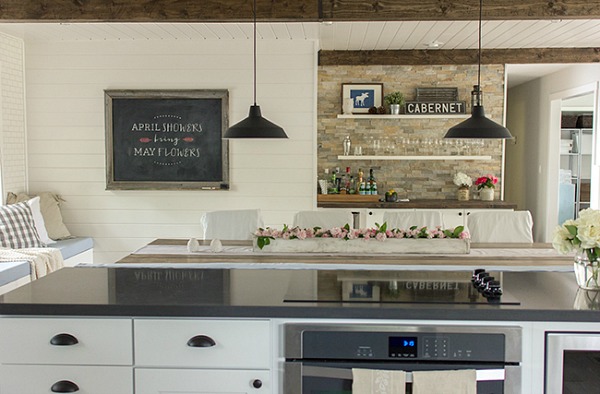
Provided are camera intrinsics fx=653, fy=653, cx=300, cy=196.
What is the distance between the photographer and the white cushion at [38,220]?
242 inches

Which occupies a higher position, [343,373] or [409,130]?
[409,130]

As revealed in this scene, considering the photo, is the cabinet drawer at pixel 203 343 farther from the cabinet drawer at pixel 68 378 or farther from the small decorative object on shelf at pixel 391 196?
the small decorative object on shelf at pixel 391 196

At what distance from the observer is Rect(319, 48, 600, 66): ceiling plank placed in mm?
7020

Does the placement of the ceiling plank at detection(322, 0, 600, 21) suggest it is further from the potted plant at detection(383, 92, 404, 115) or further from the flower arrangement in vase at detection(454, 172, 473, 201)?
the flower arrangement in vase at detection(454, 172, 473, 201)

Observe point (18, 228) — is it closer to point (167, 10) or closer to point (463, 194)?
point (167, 10)

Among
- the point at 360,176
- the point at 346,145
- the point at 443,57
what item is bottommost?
the point at 360,176

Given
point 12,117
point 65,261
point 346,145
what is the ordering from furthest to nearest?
→ point 346,145 → point 12,117 → point 65,261

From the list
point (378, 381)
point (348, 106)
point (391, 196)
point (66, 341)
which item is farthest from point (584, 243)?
point (348, 106)

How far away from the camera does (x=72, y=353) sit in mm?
2318

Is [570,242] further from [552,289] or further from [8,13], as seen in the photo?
[8,13]

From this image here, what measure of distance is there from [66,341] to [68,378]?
0.14 metres

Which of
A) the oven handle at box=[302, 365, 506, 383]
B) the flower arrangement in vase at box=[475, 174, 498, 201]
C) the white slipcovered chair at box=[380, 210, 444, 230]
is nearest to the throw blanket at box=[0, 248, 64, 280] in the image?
the white slipcovered chair at box=[380, 210, 444, 230]

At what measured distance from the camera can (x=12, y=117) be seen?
6.38m

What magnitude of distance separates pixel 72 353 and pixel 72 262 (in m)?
4.11
